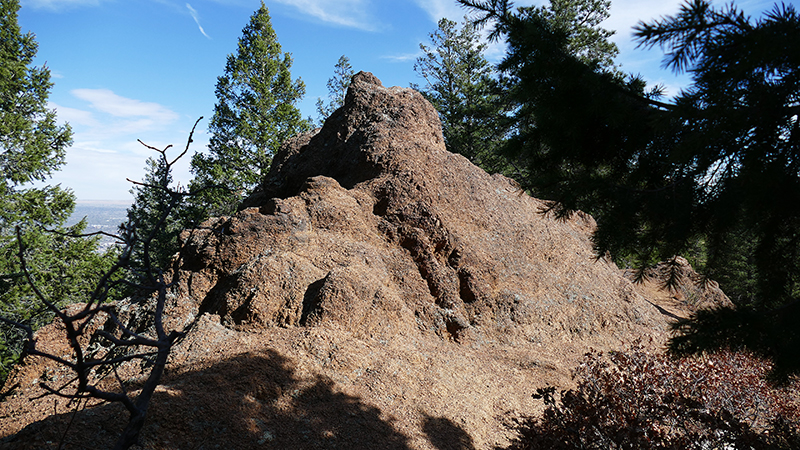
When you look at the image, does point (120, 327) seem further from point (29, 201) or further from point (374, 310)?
point (29, 201)

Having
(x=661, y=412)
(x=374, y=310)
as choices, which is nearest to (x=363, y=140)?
(x=374, y=310)

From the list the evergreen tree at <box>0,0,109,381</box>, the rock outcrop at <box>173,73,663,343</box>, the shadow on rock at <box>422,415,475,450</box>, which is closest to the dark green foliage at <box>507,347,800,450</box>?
the shadow on rock at <box>422,415,475,450</box>

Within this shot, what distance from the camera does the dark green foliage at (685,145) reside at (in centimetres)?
204

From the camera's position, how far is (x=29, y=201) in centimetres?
1263

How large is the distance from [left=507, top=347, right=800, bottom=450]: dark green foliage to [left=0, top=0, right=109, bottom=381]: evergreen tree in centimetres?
1296

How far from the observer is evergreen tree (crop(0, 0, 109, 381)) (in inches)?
460

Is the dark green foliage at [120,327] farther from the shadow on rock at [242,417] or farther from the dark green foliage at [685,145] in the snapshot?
the dark green foliage at [685,145]

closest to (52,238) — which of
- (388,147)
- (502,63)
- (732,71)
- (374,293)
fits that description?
(388,147)

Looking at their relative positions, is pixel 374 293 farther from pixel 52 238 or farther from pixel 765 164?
pixel 52 238

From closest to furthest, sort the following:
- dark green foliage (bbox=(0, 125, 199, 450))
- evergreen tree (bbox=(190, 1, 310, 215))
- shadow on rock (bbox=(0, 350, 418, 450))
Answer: dark green foliage (bbox=(0, 125, 199, 450)), shadow on rock (bbox=(0, 350, 418, 450)), evergreen tree (bbox=(190, 1, 310, 215))

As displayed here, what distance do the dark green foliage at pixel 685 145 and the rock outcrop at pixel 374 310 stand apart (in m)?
1.29

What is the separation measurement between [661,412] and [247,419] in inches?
159

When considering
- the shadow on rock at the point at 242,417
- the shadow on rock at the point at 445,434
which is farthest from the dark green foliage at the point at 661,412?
the shadow on rock at the point at 242,417

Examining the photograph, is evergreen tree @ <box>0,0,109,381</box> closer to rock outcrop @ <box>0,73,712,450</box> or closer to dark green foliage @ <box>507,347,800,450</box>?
rock outcrop @ <box>0,73,712,450</box>
